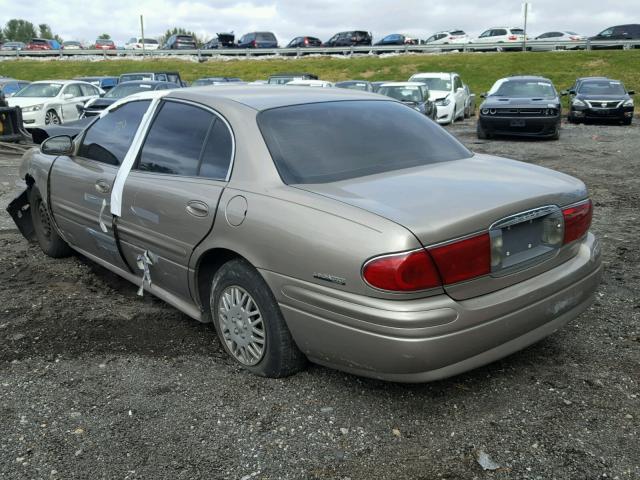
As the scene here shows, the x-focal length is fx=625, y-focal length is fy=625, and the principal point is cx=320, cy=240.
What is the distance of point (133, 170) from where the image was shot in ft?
13.3

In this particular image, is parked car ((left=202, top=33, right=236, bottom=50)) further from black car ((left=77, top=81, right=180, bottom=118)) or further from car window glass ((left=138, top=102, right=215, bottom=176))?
car window glass ((left=138, top=102, right=215, bottom=176))

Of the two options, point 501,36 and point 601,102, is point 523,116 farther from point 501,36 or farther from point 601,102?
point 501,36

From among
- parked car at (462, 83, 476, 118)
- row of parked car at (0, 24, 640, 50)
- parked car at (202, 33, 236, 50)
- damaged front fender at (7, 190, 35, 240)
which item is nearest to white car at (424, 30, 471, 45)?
row of parked car at (0, 24, 640, 50)

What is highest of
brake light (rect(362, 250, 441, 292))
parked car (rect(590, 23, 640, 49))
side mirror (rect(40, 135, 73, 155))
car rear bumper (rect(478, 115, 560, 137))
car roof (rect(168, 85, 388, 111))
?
parked car (rect(590, 23, 640, 49))

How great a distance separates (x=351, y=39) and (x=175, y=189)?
149 feet

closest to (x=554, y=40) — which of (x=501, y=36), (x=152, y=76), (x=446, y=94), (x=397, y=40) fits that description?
(x=501, y=36)

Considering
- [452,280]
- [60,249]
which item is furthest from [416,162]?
[60,249]

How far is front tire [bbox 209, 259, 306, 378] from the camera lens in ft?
10.3

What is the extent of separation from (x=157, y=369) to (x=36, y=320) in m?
1.26

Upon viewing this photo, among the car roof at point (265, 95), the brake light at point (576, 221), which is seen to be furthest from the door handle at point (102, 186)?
the brake light at point (576, 221)

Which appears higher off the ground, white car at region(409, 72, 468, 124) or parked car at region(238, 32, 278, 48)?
parked car at region(238, 32, 278, 48)

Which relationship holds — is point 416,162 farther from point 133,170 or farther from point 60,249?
point 60,249

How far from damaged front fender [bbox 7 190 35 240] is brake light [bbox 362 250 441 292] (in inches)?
172

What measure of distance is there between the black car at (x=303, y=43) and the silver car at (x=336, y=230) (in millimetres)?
43995
